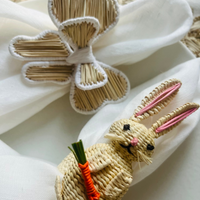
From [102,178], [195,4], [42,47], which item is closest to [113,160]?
[102,178]

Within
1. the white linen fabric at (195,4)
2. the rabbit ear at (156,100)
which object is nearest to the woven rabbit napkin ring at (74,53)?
the rabbit ear at (156,100)

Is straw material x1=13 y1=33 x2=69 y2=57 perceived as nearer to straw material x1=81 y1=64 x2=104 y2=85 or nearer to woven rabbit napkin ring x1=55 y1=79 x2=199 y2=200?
straw material x1=81 y1=64 x2=104 y2=85

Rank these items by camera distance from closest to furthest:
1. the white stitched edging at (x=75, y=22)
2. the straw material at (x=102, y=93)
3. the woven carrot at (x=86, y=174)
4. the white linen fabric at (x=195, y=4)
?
the woven carrot at (x=86, y=174) → the white stitched edging at (x=75, y=22) → the straw material at (x=102, y=93) → the white linen fabric at (x=195, y=4)

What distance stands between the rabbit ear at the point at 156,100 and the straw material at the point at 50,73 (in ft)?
0.82

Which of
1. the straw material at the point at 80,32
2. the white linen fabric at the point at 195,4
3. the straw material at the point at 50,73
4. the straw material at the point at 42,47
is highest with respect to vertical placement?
the white linen fabric at the point at 195,4

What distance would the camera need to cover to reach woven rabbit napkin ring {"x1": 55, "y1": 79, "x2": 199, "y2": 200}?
0.41m

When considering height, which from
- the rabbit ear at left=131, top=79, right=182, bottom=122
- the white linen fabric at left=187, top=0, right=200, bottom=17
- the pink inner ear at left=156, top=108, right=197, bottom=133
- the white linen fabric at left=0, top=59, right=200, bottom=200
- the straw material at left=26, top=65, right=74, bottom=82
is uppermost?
the white linen fabric at left=187, top=0, right=200, bottom=17

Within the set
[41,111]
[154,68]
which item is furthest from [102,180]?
[154,68]

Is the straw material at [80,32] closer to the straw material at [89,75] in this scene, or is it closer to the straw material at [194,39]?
the straw material at [89,75]

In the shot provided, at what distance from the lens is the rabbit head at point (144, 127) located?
1.43ft

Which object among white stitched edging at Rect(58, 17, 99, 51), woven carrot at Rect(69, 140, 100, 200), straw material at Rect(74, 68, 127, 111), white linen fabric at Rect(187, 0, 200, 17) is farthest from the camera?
white linen fabric at Rect(187, 0, 200, 17)

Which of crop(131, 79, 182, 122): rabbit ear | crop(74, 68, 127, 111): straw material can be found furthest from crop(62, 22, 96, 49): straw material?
crop(131, 79, 182, 122): rabbit ear

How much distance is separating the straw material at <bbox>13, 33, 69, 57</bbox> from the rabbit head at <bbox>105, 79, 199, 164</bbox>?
0.28 m

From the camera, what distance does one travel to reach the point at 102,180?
1.38 feet
